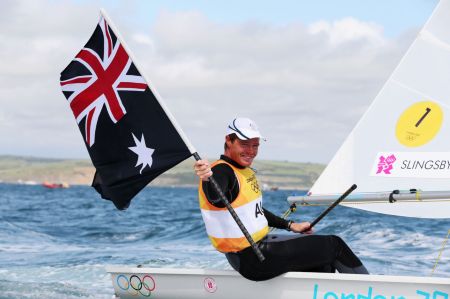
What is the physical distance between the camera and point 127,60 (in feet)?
17.9

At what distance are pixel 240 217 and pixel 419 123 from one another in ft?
7.44

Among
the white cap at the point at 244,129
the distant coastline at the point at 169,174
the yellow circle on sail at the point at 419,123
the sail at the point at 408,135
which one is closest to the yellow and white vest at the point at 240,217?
the white cap at the point at 244,129

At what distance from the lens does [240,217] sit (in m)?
5.02

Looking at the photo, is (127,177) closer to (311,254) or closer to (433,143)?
(311,254)

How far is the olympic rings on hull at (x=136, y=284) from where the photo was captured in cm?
590

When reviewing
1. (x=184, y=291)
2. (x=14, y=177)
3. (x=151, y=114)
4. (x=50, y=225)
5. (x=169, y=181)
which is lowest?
(x=14, y=177)

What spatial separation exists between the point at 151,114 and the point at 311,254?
5.46 ft

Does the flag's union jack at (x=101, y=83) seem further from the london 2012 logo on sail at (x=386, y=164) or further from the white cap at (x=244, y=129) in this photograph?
the london 2012 logo on sail at (x=386, y=164)

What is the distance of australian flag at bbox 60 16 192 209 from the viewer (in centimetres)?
539

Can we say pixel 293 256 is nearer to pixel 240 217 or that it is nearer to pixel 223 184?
pixel 240 217

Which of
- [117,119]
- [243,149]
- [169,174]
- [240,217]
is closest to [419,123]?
[243,149]

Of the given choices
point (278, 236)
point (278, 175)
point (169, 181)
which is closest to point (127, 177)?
point (278, 236)

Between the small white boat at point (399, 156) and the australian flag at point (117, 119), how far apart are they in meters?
0.91

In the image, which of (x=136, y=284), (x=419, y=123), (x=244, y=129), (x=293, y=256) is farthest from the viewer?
(x=419, y=123)
